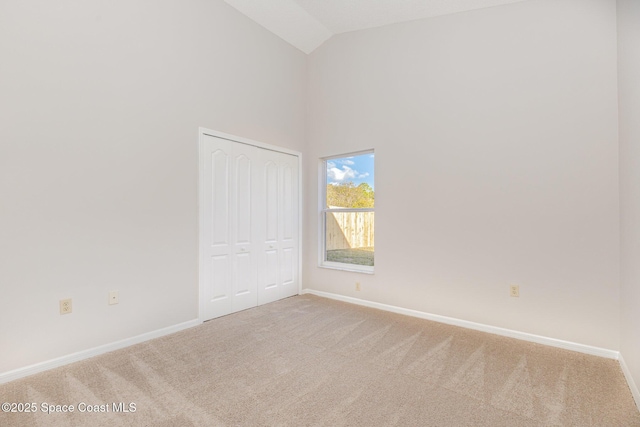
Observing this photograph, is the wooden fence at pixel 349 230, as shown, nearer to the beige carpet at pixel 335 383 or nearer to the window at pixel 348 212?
the window at pixel 348 212

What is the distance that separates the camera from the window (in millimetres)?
4039

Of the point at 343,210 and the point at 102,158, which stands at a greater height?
the point at 102,158

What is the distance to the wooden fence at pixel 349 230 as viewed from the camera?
4.03 m

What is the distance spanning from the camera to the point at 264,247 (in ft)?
13.1

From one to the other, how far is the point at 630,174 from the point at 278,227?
348cm

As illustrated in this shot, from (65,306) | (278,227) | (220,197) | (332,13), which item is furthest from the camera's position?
(278,227)

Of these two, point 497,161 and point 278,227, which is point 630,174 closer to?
point 497,161

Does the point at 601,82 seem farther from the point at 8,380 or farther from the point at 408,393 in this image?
the point at 8,380

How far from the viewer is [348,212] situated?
14.0ft

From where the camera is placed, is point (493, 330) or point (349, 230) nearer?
point (493, 330)

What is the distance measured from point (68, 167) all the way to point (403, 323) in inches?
134

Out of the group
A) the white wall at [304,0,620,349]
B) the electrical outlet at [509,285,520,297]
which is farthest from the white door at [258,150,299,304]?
the electrical outlet at [509,285,520,297]

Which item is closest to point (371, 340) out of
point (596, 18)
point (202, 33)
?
point (596, 18)

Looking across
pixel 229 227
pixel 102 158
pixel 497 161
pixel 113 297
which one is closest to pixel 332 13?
pixel 497 161
